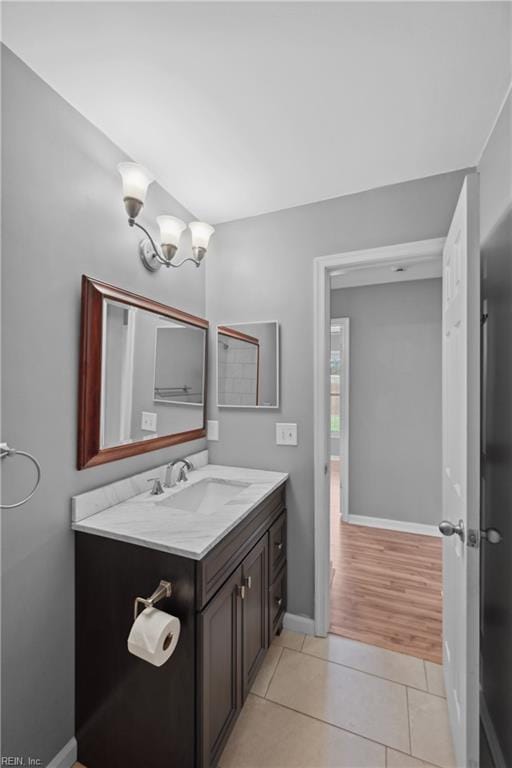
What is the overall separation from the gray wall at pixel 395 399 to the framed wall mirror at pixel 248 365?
176 centimetres

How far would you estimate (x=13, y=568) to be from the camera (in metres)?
1.13

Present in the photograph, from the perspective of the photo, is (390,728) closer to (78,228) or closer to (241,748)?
(241,748)

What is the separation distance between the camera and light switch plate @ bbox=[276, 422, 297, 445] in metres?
2.06

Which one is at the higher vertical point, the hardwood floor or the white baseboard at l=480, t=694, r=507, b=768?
the white baseboard at l=480, t=694, r=507, b=768

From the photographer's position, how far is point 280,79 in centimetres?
124

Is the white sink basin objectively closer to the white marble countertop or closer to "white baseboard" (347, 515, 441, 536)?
the white marble countertop

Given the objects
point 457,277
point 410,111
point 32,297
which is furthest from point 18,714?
point 410,111

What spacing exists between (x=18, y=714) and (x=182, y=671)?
21.8 inches

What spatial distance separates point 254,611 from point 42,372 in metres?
1.35

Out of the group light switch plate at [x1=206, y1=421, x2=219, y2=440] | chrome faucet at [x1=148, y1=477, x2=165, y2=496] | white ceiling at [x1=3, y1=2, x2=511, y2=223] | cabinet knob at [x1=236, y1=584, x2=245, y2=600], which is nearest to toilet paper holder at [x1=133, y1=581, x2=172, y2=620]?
cabinet knob at [x1=236, y1=584, x2=245, y2=600]

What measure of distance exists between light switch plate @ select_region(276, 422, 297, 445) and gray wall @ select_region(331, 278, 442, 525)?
68.4 inches

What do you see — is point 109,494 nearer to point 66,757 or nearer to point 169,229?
point 66,757

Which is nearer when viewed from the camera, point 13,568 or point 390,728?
point 13,568

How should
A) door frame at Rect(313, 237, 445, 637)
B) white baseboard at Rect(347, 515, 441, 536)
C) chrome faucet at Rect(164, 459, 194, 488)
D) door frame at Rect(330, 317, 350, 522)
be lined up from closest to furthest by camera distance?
chrome faucet at Rect(164, 459, 194, 488) → door frame at Rect(313, 237, 445, 637) → white baseboard at Rect(347, 515, 441, 536) → door frame at Rect(330, 317, 350, 522)
